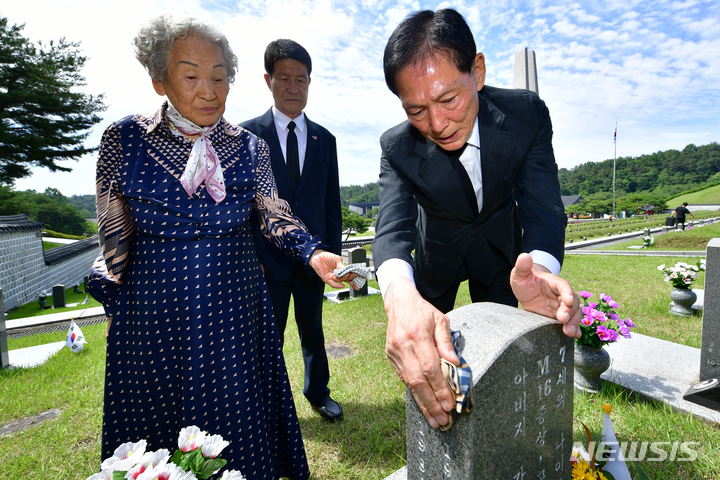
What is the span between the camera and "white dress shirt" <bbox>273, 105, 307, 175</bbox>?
9.71 ft

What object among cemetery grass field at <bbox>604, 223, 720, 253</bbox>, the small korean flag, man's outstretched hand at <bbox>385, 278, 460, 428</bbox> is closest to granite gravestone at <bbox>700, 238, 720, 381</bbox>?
man's outstretched hand at <bbox>385, 278, 460, 428</bbox>

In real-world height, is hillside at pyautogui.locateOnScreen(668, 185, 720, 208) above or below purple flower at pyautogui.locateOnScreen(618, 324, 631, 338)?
above

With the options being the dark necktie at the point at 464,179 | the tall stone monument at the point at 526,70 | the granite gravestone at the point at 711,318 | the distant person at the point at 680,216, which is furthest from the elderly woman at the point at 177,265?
the distant person at the point at 680,216

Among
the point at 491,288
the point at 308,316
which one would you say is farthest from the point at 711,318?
the point at 308,316

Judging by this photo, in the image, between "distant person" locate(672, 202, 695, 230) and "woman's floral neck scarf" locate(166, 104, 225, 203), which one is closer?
"woman's floral neck scarf" locate(166, 104, 225, 203)

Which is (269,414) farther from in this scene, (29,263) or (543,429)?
(29,263)

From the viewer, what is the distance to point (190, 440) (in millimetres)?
1241

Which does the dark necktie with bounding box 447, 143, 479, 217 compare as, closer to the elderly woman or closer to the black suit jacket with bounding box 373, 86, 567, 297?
the black suit jacket with bounding box 373, 86, 567, 297

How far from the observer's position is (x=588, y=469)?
183cm

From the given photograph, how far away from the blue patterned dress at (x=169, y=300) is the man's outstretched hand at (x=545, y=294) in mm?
1298

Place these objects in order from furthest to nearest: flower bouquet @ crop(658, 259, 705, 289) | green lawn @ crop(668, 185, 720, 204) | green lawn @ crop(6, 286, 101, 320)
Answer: green lawn @ crop(668, 185, 720, 204), green lawn @ crop(6, 286, 101, 320), flower bouquet @ crop(658, 259, 705, 289)

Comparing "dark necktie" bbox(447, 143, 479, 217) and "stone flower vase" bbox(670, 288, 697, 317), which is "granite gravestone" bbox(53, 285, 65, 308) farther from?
"stone flower vase" bbox(670, 288, 697, 317)

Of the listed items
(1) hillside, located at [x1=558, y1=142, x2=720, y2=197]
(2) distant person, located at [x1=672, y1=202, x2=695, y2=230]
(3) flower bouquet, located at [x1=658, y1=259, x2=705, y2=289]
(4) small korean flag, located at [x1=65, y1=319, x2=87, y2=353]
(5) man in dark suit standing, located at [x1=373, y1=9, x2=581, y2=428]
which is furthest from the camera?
(1) hillside, located at [x1=558, y1=142, x2=720, y2=197]

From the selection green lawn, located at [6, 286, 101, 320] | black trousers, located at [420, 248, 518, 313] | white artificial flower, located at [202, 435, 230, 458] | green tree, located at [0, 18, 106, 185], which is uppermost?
green tree, located at [0, 18, 106, 185]
